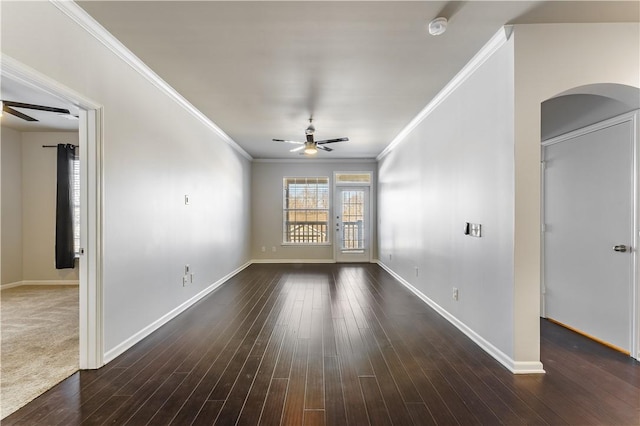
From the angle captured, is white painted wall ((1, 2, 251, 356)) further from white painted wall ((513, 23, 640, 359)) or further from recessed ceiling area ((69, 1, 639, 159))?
white painted wall ((513, 23, 640, 359))

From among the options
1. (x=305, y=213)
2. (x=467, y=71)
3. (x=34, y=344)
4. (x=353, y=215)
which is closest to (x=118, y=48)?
(x=34, y=344)

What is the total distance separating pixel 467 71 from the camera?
9.28 ft

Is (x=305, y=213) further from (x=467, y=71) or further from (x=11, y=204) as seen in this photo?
(x=11, y=204)

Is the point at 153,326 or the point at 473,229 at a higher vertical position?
the point at 473,229

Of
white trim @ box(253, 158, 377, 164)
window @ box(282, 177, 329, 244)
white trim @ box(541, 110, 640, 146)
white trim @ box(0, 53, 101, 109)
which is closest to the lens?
white trim @ box(0, 53, 101, 109)

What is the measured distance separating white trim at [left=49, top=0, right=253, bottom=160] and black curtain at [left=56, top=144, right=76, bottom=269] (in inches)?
113

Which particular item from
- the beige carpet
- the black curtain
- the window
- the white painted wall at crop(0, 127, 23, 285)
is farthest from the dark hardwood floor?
the window

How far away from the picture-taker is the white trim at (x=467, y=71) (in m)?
2.31

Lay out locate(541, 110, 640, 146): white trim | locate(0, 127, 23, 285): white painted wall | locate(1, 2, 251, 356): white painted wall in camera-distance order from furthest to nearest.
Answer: locate(0, 127, 23, 285): white painted wall < locate(541, 110, 640, 146): white trim < locate(1, 2, 251, 356): white painted wall

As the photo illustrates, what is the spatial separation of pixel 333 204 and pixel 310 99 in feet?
13.6

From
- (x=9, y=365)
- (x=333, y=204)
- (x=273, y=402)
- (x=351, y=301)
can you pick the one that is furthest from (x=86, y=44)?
(x=333, y=204)

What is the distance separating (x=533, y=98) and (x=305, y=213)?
5.85 metres

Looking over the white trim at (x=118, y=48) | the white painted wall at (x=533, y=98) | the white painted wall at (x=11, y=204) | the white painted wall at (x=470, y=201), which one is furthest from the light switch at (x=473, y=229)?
the white painted wall at (x=11, y=204)

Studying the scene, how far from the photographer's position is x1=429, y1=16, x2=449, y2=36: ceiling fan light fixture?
2.07 m
